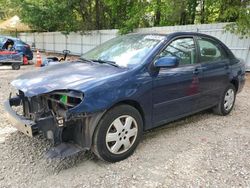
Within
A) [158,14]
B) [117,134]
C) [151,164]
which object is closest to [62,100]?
[117,134]

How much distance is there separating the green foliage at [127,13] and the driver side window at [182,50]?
602 cm

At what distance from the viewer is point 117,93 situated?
3334 millimetres

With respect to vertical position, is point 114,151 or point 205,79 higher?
point 205,79

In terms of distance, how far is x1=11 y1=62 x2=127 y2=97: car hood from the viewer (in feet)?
10.3

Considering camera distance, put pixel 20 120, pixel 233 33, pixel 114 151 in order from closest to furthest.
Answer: pixel 20 120, pixel 114 151, pixel 233 33

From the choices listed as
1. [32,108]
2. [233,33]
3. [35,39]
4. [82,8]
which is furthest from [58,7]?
[32,108]

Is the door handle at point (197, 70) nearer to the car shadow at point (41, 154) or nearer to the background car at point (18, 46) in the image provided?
the car shadow at point (41, 154)

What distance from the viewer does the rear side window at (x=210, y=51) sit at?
4.70m

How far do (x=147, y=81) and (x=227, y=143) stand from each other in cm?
164

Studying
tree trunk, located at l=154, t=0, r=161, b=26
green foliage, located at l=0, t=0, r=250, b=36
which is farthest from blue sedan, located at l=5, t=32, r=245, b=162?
tree trunk, located at l=154, t=0, r=161, b=26

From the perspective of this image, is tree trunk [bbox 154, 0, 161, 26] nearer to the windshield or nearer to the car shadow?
the windshield

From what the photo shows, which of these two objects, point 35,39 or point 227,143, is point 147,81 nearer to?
point 227,143

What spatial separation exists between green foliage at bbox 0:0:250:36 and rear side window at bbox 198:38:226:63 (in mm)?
5092

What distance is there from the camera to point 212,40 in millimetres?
5098
